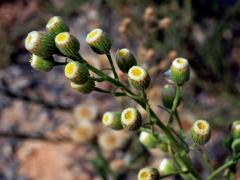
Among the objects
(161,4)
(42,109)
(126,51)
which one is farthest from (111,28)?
(126,51)

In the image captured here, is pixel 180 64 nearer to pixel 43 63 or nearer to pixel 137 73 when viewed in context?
pixel 137 73

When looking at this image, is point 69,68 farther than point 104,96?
No

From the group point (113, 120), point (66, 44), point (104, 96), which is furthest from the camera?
point (104, 96)

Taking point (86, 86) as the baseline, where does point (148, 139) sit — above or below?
below

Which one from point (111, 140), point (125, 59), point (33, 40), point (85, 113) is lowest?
point (125, 59)

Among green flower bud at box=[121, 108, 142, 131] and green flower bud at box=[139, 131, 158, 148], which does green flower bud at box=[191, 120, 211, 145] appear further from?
green flower bud at box=[139, 131, 158, 148]

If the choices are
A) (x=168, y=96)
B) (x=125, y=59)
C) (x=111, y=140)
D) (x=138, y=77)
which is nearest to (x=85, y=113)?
(x=111, y=140)

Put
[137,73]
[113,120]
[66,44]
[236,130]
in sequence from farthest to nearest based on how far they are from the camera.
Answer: [236,130] → [113,120] → [137,73] → [66,44]
